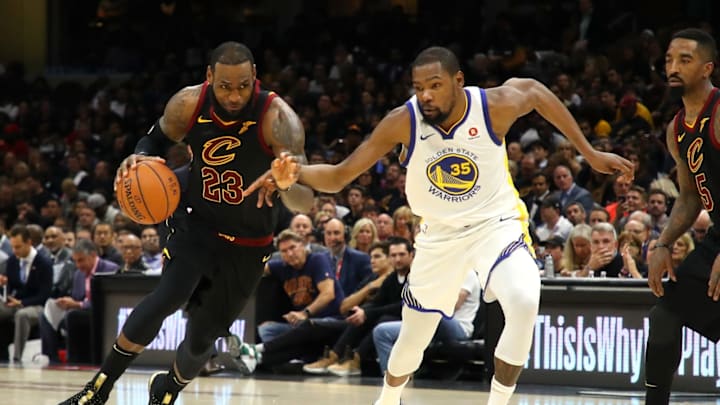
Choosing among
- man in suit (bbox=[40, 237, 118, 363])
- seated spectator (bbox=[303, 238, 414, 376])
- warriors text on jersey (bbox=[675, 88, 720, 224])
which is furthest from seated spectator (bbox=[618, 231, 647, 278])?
man in suit (bbox=[40, 237, 118, 363])

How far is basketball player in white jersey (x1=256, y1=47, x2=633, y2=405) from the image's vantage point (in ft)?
18.8

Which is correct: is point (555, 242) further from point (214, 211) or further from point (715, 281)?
point (715, 281)

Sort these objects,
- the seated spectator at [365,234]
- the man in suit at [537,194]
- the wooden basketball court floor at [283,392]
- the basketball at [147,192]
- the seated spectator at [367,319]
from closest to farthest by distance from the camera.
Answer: the basketball at [147,192] < the wooden basketball court floor at [283,392] < the seated spectator at [367,319] < the seated spectator at [365,234] < the man in suit at [537,194]

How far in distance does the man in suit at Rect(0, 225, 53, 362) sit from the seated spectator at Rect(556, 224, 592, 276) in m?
5.86

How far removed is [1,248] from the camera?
48.2 feet

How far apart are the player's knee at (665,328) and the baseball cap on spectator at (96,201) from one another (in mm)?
11350

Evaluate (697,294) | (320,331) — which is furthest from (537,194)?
(697,294)

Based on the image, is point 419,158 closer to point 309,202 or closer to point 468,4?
point 309,202

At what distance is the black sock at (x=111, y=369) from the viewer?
6320mm

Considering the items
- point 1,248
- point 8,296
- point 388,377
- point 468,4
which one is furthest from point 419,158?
point 468,4

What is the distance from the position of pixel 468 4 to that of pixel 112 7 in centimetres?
839

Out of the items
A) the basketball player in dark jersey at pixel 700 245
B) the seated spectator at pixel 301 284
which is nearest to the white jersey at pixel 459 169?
the basketball player in dark jersey at pixel 700 245

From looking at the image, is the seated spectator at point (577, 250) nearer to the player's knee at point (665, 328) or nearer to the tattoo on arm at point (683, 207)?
the tattoo on arm at point (683, 207)

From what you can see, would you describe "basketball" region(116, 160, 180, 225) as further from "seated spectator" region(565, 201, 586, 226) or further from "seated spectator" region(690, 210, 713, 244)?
"seated spectator" region(565, 201, 586, 226)
